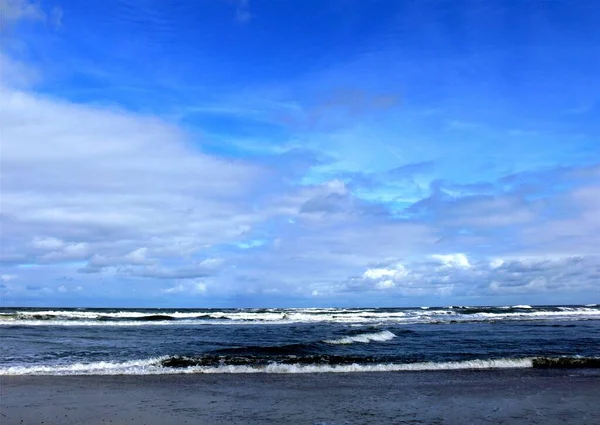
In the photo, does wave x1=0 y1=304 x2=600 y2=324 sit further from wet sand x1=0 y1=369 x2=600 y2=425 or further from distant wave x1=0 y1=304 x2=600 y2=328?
wet sand x1=0 y1=369 x2=600 y2=425

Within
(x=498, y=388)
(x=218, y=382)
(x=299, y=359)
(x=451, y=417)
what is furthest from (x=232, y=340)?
(x=451, y=417)

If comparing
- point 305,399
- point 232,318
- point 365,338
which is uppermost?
point 232,318

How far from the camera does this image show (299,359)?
19453mm

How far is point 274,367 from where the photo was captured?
17.6 m

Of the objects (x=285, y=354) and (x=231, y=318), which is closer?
(x=285, y=354)

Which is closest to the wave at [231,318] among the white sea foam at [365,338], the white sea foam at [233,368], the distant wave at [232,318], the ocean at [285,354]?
the distant wave at [232,318]

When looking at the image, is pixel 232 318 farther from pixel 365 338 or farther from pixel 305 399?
pixel 305 399

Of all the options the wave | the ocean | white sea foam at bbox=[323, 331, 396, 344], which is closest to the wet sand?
the ocean

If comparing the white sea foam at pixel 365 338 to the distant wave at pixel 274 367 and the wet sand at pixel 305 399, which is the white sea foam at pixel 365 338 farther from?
the wet sand at pixel 305 399

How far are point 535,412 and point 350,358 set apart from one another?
9.88 metres

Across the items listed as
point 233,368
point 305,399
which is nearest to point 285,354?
point 233,368

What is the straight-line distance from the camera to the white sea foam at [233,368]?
16.6 metres

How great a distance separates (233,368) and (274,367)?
1.44m

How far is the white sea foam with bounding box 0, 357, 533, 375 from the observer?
1661cm
